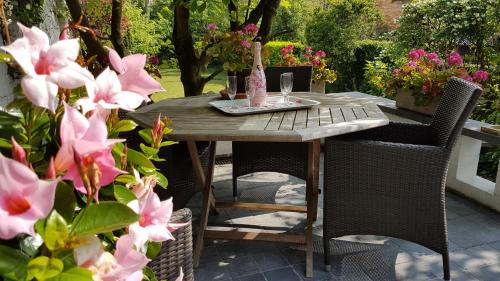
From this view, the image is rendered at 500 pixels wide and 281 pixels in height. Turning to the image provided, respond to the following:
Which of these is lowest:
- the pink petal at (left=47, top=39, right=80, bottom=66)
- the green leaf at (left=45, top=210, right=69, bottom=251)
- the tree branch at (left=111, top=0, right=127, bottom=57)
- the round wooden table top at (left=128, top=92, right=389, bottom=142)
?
the round wooden table top at (left=128, top=92, right=389, bottom=142)

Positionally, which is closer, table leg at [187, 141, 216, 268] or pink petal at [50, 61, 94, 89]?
pink petal at [50, 61, 94, 89]

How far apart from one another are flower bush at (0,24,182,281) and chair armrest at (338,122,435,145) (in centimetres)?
197

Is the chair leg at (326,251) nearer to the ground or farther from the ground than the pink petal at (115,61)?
nearer to the ground

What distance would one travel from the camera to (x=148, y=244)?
654 millimetres

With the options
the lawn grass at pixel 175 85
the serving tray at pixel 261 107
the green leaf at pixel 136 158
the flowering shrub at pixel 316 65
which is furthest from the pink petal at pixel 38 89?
the lawn grass at pixel 175 85

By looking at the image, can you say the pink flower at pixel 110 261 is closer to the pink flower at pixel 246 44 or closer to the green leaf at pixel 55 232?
the green leaf at pixel 55 232

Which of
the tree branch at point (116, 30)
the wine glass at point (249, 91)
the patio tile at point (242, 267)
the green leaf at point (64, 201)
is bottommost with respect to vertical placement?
the patio tile at point (242, 267)

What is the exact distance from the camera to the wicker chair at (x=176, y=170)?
2268 millimetres

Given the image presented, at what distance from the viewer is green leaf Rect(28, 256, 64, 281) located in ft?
1.33

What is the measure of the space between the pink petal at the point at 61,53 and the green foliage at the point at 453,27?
4.77 metres

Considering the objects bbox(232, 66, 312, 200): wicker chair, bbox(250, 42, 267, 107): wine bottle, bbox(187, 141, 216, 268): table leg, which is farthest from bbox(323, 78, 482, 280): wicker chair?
bbox(232, 66, 312, 200): wicker chair

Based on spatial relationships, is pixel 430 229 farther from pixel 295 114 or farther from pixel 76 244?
pixel 76 244

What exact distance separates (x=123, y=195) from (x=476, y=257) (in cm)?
239

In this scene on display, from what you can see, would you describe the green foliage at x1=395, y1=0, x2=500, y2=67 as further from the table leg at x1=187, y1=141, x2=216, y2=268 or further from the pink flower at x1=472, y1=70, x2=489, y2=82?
the table leg at x1=187, y1=141, x2=216, y2=268
